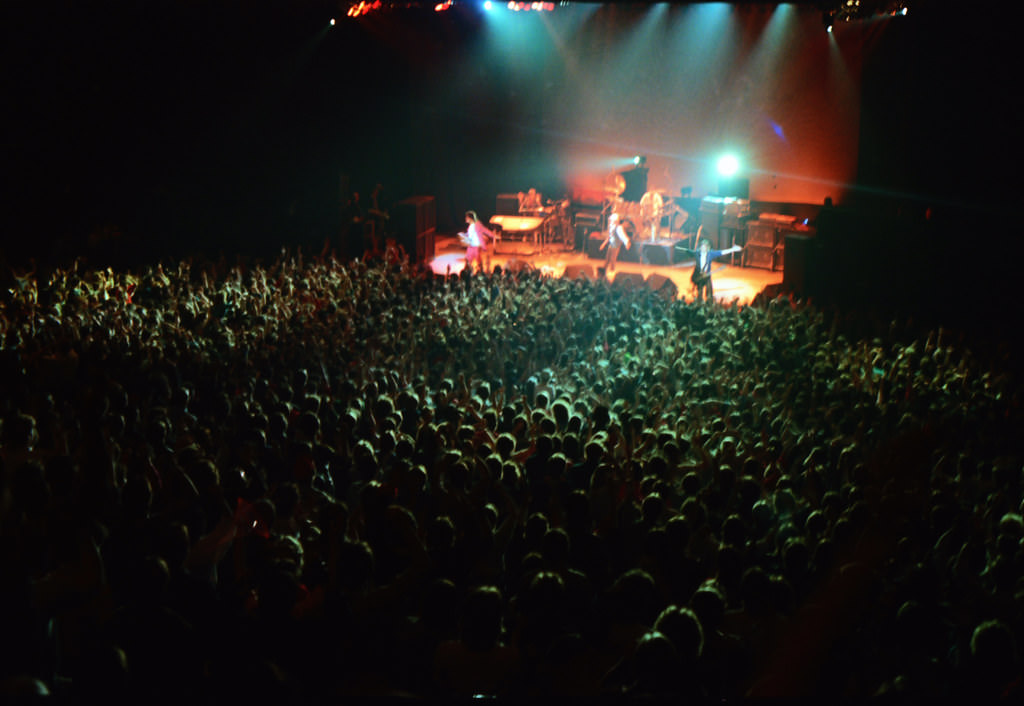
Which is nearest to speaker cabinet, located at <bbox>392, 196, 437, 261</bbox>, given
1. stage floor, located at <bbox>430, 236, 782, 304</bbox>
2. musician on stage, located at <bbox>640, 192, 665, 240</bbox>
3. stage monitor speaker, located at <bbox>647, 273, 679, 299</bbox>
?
stage floor, located at <bbox>430, 236, 782, 304</bbox>

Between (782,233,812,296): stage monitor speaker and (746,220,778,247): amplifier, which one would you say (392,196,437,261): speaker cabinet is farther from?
(746,220,778,247): amplifier

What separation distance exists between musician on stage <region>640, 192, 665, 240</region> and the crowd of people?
36.9 ft

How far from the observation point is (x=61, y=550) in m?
3.05

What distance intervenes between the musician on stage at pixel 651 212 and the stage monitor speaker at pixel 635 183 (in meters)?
1.75

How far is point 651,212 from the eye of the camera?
17.8 m

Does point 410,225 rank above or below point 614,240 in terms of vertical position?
above

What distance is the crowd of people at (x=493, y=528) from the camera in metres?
2.62

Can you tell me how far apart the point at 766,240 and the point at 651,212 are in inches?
107

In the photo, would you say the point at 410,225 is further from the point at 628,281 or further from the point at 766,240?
the point at 766,240

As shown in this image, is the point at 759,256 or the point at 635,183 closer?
the point at 759,256

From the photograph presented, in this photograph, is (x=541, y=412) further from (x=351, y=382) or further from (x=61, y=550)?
(x=61, y=550)

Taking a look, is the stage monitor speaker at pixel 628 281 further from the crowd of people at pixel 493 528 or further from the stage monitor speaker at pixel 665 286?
the crowd of people at pixel 493 528

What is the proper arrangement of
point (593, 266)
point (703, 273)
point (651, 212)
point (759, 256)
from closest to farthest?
point (703, 273), point (593, 266), point (759, 256), point (651, 212)

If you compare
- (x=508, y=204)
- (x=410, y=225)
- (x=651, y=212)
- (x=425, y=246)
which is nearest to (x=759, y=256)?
(x=651, y=212)
